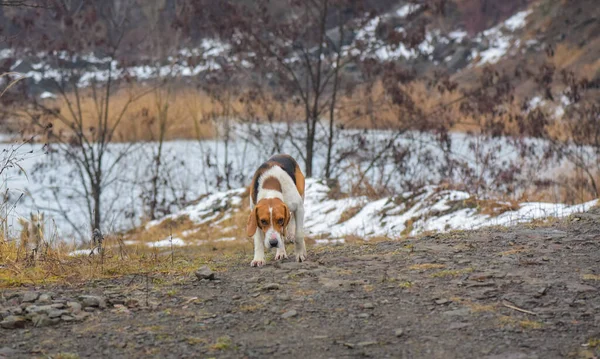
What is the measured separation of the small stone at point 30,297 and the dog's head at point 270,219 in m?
1.82

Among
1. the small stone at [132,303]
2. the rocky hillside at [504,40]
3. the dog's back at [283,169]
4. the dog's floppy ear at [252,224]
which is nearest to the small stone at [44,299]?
the small stone at [132,303]

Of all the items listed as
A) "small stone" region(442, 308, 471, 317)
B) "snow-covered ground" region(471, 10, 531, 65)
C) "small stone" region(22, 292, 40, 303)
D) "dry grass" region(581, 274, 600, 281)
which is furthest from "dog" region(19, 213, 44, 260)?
"snow-covered ground" region(471, 10, 531, 65)

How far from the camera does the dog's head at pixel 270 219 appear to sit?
6082mm

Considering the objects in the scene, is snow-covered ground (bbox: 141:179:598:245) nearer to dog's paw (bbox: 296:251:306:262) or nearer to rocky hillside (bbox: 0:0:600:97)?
dog's paw (bbox: 296:251:306:262)

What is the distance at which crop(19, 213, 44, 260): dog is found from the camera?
6.43 metres

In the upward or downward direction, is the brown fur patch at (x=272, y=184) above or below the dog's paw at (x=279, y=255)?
above

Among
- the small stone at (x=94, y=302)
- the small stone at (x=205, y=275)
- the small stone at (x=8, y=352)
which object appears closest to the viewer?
the small stone at (x=8, y=352)

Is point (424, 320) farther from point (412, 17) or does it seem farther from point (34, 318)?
point (412, 17)

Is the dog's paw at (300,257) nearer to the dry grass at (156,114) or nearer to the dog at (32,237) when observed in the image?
the dog at (32,237)

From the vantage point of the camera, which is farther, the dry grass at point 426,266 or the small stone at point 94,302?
the dry grass at point 426,266

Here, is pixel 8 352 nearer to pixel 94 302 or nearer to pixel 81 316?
pixel 81 316

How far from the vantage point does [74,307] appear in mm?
4742

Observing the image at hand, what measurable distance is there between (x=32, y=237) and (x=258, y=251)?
6.64 feet

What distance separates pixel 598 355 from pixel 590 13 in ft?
110
